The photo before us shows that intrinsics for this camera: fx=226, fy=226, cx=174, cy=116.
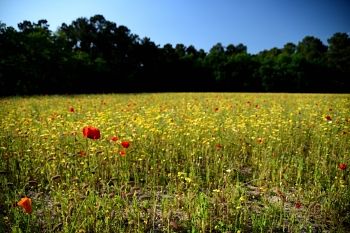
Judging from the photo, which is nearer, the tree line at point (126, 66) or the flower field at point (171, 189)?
the flower field at point (171, 189)

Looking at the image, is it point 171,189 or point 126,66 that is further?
point 126,66

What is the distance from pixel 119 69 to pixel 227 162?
124ft

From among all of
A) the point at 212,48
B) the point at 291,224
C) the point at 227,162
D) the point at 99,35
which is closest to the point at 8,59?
the point at 99,35

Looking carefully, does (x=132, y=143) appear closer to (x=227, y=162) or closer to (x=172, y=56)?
(x=227, y=162)

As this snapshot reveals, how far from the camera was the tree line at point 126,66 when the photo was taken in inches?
1010

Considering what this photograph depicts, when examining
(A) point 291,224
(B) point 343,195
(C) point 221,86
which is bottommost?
(A) point 291,224

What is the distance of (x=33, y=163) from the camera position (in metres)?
3.84

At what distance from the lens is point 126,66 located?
137 feet

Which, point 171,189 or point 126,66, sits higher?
point 126,66

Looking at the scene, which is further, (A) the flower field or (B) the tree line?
(B) the tree line

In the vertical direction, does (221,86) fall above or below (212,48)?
below

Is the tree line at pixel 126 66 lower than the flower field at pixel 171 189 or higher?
higher

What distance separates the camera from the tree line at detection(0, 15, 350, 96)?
→ 25.7 m

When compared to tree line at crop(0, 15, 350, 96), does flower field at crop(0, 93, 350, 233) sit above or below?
below
